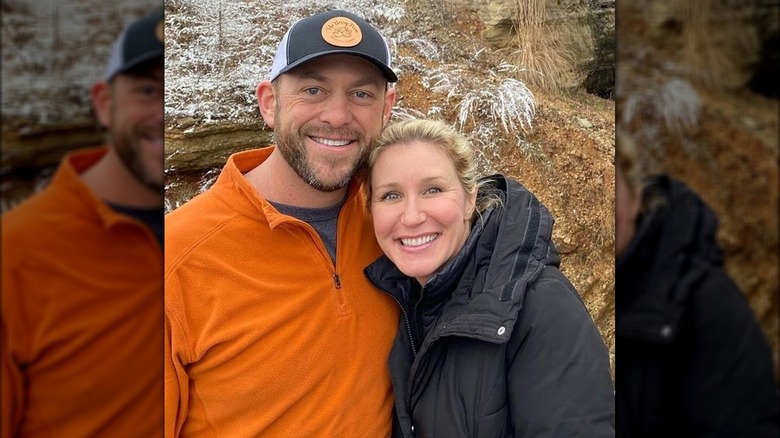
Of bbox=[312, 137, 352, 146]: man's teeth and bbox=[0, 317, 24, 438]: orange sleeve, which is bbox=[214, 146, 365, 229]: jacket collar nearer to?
bbox=[312, 137, 352, 146]: man's teeth

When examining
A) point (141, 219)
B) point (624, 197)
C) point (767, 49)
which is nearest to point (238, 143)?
point (141, 219)

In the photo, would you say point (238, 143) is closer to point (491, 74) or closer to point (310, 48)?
point (310, 48)

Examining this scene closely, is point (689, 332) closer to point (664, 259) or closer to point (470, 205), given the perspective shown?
point (664, 259)

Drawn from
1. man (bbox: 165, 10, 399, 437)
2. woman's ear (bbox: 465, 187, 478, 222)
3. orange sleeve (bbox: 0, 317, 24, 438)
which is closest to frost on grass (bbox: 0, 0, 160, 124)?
orange sleeve (bbox: 0, 317, 24, 438)

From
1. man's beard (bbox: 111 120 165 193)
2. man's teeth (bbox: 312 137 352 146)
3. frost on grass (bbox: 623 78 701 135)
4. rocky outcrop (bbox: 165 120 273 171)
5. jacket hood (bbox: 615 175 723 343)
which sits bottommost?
rocky outcrop (bbox: 165 120 273 171)

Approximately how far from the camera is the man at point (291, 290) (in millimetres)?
1614

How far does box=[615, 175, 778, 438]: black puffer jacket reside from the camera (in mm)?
770

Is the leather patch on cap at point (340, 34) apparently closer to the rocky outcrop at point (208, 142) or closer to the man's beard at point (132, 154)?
the rocky outcrop at point (208, 142)

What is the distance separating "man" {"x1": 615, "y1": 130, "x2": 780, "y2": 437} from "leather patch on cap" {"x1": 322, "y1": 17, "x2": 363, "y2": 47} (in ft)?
3.21

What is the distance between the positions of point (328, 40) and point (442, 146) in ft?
1.30

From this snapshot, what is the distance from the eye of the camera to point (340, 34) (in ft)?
5.40

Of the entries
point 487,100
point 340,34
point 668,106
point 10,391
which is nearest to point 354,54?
point 340,34

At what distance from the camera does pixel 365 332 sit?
1700 millimetres

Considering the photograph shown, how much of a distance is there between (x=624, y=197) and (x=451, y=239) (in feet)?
3.06
